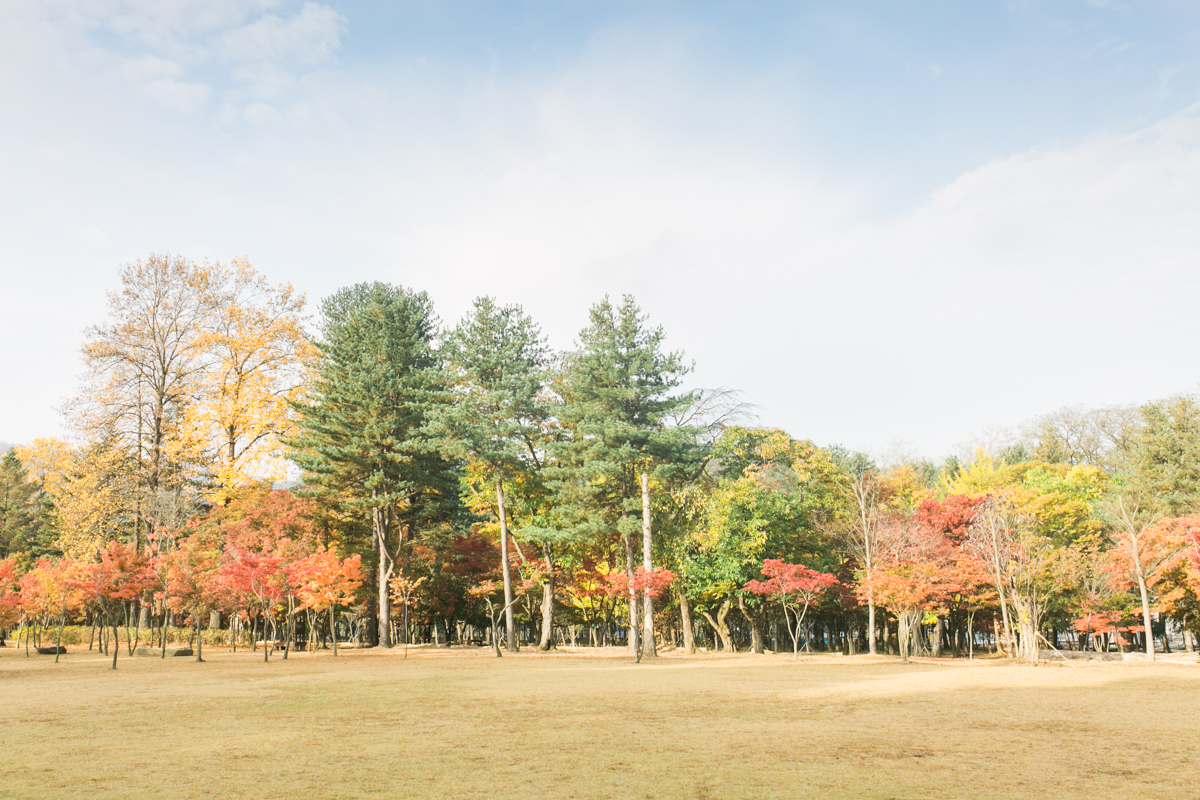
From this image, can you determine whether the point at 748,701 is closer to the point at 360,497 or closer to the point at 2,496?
the point at 360,497

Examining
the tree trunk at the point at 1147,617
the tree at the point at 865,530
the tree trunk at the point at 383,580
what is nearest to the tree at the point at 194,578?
the tree trunk at the point at 383,580

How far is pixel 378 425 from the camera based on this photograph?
28250 millimetres

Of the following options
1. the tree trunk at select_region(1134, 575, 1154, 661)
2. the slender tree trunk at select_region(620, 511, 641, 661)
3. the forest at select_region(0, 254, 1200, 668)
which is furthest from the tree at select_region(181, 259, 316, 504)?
the tree trunk at select_region(1134, 575, 1154, 661)

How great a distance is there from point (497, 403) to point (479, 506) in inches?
197

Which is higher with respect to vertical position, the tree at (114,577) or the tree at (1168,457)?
the tree at (1168,457)

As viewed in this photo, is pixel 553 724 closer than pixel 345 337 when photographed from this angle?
Yes

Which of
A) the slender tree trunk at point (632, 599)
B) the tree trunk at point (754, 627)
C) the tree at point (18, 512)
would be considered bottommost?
the tree trunk at point (754, 627)

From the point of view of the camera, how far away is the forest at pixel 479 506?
26.0 metres

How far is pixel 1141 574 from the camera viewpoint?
2567 cm

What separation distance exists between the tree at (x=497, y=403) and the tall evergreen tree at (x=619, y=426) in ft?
5.49

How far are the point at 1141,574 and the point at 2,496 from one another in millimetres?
68695

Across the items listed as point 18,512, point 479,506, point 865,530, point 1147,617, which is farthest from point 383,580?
point 18,512

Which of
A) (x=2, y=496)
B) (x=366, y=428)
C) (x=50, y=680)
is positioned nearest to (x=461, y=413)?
(x=366, y=428)

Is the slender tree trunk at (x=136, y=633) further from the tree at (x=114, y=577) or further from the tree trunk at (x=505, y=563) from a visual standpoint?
the tree trunk at (x=505, y=563)
